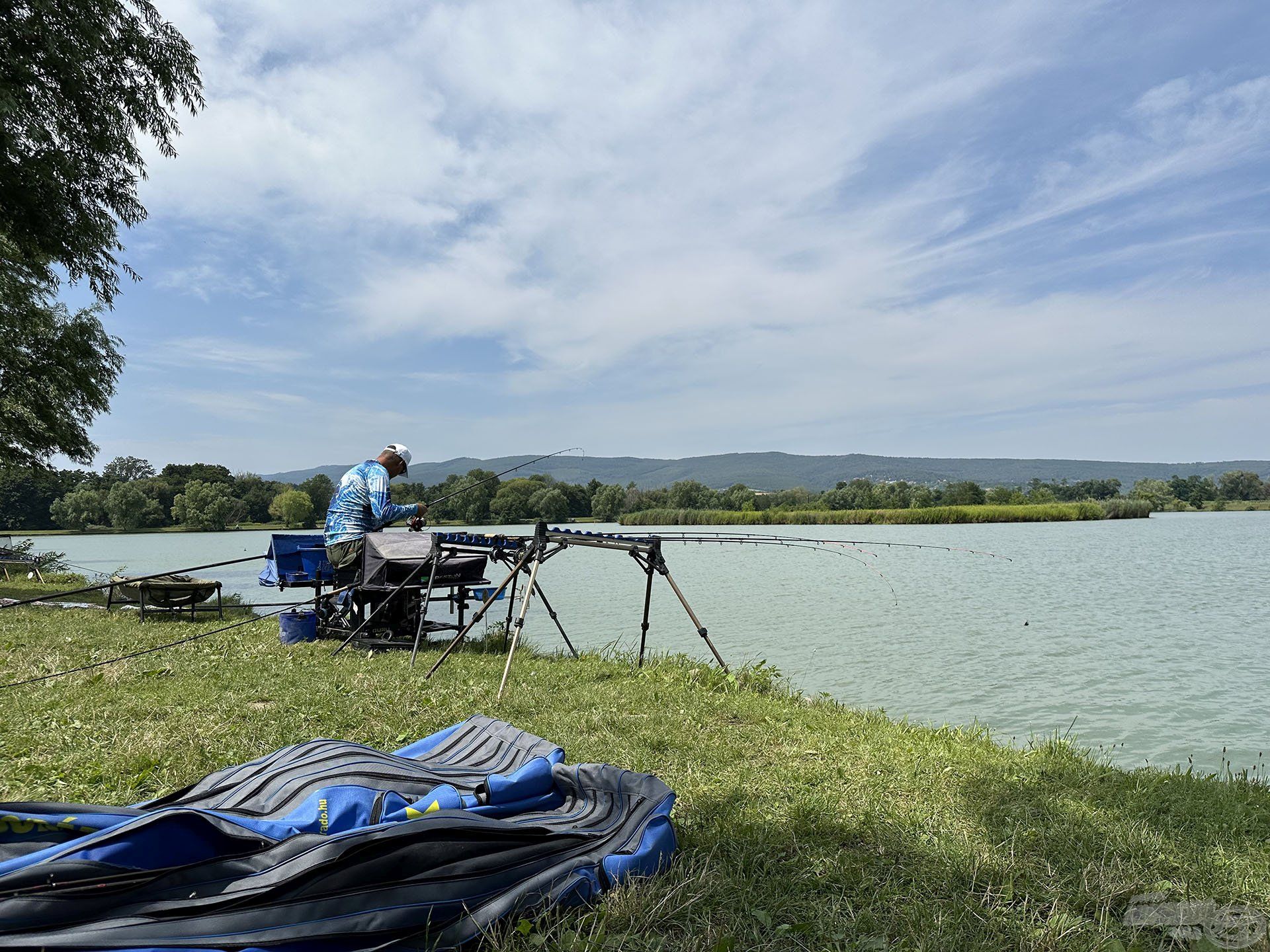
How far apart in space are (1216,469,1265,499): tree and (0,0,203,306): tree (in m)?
84.9

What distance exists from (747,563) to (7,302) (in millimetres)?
20140

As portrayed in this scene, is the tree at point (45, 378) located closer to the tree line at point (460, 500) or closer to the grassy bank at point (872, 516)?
the tree line at point (460, 500)

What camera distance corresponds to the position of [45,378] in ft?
49.3

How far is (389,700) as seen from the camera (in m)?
5.56

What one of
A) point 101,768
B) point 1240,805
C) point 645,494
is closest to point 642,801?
point 101,768

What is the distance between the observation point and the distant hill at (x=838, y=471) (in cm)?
11244

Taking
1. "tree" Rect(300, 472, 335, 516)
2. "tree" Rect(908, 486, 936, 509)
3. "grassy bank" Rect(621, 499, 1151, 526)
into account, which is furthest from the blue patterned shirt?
"tree" Rect(908, 486, 936, 509)

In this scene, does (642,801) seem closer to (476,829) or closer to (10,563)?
(476,829)

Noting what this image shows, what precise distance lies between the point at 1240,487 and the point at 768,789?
3410 inches

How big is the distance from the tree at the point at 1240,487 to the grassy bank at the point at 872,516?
28.1m

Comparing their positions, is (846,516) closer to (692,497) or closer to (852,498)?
(852,498)

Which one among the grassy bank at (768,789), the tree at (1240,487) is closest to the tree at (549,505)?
the grassy bank at (768,789)

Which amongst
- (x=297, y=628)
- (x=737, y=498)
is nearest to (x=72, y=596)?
(x=297, y=628)

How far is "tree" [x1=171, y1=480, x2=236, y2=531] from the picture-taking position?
4462cm
